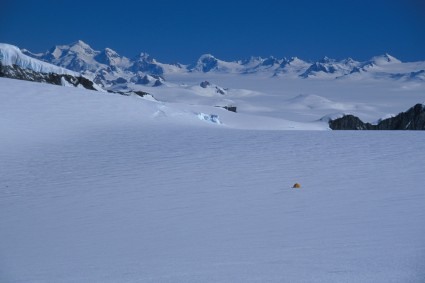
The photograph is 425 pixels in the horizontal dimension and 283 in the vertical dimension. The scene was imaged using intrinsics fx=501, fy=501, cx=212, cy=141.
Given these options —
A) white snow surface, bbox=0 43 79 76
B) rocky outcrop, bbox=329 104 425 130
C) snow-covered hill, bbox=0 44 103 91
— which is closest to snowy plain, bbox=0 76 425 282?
rocky outcrop, bbox=329 104 425 130

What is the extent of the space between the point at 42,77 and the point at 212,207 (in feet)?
207

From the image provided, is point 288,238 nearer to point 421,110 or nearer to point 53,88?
point 53,88

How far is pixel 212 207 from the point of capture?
8.63 meters

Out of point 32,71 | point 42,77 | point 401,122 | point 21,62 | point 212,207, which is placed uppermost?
point 21,62

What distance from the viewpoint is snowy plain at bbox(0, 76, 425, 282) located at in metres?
5.75

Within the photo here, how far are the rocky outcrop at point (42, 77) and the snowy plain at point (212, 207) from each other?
48.3 metres

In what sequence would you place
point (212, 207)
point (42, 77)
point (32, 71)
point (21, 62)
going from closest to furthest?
1. point (212, 207)
2. point (42, 77)
3. point (32, 71)
4. point (21, 62)

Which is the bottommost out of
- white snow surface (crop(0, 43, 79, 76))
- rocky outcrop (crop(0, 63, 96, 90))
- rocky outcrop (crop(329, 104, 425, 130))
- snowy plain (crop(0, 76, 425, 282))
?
snowy plain (crop(0, 76, 425, 282))

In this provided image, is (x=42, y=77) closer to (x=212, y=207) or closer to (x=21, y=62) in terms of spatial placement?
(x=21, y=62)

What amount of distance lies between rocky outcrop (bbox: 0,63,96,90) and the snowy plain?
48275 millimetres

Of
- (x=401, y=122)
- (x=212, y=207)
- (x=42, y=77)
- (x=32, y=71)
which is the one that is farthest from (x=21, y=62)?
(x=212, y=207)

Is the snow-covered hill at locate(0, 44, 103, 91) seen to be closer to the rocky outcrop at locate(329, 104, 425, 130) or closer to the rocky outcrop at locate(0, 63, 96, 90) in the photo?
the rocky outcrop at locate(0, 63, 96, 90)

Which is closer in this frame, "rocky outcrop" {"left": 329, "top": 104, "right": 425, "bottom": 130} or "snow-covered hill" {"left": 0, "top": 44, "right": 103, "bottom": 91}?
"rocky outcrop" {"left": 329, "top": 104, "right": 425, "bottom": 130}

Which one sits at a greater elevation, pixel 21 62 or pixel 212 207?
pixel 21 62
